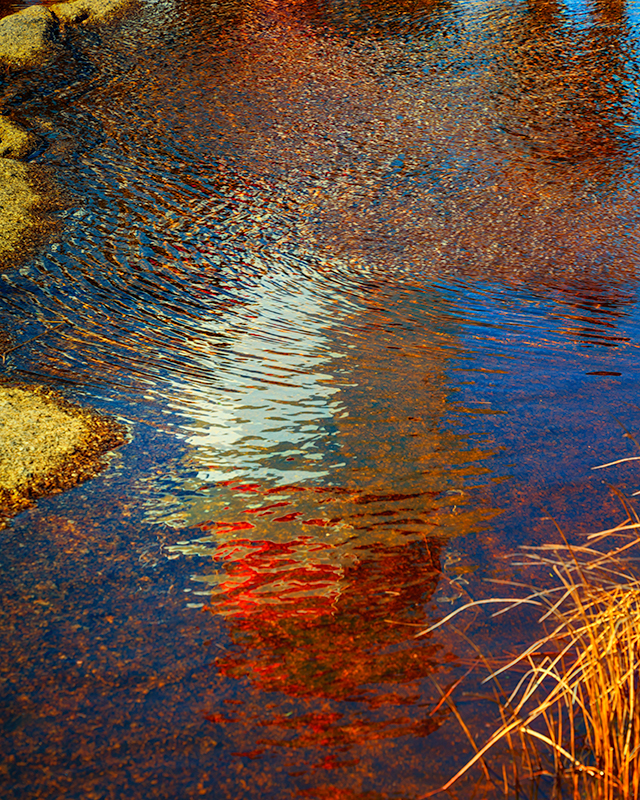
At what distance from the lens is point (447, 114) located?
5059 mm

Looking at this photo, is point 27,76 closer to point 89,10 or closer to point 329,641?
point 89,10

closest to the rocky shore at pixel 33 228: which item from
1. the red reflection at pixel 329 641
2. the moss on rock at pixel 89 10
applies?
the moss on rock at pixel 89 10

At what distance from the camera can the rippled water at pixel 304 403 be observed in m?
1.39

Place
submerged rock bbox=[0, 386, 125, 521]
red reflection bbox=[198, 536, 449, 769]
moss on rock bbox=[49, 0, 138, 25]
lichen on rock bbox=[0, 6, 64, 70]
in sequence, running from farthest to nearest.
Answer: moss on rock bbox=[49, 0, 138, 25], lichen on rock bbox=[0, 6, 64, 70], submerged rock bbox=[0, 386, 125, 521], red reflection bbox=[198, 536, 449, 769]

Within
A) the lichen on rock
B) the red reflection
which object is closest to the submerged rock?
the red reflection

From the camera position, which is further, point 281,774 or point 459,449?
point 459,449

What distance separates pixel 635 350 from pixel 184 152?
10.1 ft

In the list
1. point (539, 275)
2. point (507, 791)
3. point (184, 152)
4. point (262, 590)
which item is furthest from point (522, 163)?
point (507, 791)

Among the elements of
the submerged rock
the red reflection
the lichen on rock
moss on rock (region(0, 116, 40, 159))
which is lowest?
the red reflection

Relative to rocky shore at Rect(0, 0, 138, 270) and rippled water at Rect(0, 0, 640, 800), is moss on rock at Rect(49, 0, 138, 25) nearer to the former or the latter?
rocky shore at Rect(0, 0, 138, 270)

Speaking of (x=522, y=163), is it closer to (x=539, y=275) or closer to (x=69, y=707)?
(x=539, y=275)

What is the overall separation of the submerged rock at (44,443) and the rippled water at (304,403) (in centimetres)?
7

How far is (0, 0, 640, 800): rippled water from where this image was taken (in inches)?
54.6

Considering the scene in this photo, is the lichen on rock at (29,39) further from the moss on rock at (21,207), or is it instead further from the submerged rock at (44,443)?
the submerged rock at (44,443)
